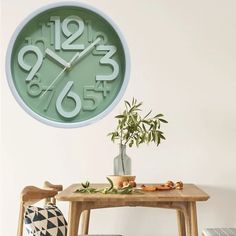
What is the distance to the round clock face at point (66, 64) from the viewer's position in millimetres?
3047

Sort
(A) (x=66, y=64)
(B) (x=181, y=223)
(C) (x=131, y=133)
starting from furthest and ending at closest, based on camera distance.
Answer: (A) (x=66, y=64)
(B) (x=181, y=223)
(C) (x=131, y=133)

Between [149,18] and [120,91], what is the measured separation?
1.47ft

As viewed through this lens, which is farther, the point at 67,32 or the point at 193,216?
the point at 67,32

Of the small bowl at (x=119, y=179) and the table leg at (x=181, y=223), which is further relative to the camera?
the table leg at (x=181, y=223)

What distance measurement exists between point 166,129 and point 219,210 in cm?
54

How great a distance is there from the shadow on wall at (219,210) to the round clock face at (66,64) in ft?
2.58

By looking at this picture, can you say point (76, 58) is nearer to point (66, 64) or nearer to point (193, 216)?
point (66, 64)

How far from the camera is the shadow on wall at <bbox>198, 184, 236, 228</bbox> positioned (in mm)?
2936

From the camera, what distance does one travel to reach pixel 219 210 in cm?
294

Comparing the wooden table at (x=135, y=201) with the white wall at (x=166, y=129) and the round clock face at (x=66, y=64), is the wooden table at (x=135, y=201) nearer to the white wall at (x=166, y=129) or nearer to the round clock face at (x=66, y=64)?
the white wall at (x=166, y=129)

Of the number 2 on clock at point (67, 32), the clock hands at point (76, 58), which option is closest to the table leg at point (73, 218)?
the clock hands at point (76, 58)

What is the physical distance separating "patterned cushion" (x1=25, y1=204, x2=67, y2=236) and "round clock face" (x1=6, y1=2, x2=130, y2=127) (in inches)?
31.5

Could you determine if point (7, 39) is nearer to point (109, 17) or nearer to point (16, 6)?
point (16, 6)

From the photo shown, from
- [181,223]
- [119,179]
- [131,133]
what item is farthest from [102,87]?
[181,223]
